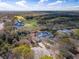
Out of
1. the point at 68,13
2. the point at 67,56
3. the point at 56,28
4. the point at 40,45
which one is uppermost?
the point at 68,13

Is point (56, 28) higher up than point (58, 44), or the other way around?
point (56, 28)

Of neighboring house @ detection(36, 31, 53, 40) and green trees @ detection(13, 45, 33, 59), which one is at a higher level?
neighboring house @ detection(36, 31, 53, 40)

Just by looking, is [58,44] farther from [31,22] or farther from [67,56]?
[31,22]

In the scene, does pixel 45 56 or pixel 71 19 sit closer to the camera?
pixel 45 56

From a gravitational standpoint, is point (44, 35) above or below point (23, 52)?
above

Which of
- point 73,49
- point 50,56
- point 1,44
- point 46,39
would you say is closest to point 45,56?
point 50,56

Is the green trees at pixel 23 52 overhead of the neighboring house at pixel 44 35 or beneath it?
beneath

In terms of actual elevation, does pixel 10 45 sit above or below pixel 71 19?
below

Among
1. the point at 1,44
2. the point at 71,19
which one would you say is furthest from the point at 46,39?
the point at 1,44

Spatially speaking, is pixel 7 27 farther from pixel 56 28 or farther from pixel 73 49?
pixel 73 49
